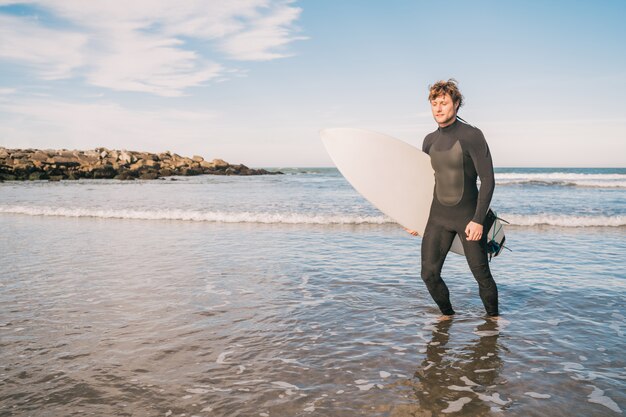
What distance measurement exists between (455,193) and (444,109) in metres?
0.76

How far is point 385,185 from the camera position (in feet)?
17.5

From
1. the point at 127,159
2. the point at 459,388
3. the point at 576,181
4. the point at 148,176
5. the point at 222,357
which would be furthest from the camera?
the point at 127,159

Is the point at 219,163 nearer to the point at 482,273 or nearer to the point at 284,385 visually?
the point at 482,273

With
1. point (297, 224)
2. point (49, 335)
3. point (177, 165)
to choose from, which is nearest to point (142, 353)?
point (49, 335)

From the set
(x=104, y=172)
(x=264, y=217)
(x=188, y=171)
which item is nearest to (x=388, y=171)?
(x=264, y=217)

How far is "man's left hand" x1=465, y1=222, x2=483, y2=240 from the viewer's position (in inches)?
160

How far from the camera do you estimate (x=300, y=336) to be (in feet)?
13.4

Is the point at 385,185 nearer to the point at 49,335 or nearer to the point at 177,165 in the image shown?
the point at 49,335

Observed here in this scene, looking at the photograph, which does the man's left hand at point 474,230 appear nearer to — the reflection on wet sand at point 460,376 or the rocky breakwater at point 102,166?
the reflection on wet sand at point 460,376

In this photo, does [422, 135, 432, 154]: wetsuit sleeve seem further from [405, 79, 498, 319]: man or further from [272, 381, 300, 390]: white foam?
[272, 381, 300, 390]: white foam

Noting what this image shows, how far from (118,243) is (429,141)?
6846 millimetres

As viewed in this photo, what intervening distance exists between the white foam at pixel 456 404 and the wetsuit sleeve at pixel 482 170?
5.41ft

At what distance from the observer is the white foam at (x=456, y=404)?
280cm

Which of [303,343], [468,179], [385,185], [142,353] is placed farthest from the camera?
[385,185]
